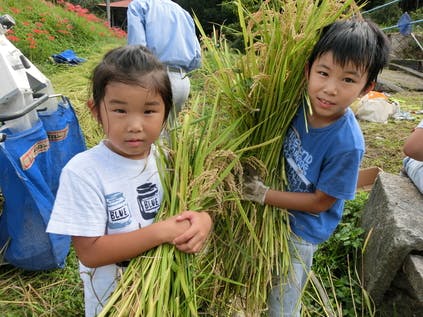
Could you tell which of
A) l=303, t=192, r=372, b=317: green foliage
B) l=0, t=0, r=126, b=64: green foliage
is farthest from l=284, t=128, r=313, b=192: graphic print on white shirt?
l=0, t=0, r=126, b=64: green foliage

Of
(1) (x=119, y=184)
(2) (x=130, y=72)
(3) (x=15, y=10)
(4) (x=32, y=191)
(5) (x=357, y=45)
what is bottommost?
(3) (x=15, y=10)

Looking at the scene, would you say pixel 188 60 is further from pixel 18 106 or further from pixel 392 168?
pixel 392 168

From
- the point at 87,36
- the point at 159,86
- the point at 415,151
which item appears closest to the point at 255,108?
the point at 159,86

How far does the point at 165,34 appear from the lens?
296cm

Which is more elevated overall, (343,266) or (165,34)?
(165,34)

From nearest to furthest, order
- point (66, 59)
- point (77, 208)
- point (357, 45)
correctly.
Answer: point (77, 208) < point (357, 45) < point (66, 59)

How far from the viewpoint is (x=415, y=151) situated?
158cm

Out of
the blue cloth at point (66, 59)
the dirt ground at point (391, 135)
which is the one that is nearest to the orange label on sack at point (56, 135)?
the dirt ground at point (391, 135)

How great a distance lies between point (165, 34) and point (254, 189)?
206cm

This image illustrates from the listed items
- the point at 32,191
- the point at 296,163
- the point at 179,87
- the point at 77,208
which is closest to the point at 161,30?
the point at 179,87

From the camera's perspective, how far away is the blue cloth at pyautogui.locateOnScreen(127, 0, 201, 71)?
285 cm

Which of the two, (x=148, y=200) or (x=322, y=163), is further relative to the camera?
(x=322, y=163)

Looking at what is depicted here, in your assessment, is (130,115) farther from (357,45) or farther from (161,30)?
(161,30)

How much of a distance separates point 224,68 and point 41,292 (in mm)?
1425
